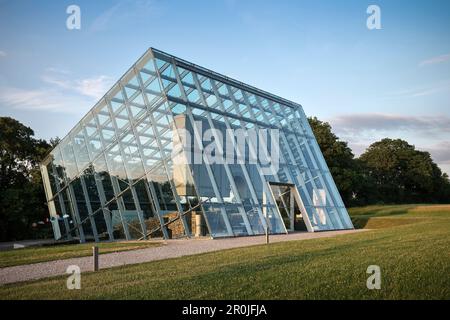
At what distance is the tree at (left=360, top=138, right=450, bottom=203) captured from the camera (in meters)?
75.3

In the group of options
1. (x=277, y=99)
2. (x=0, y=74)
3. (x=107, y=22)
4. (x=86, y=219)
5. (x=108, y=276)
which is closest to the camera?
(x=108, y=276)

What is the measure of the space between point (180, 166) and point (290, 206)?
9.93m

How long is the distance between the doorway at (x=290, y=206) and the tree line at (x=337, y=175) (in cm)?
2000

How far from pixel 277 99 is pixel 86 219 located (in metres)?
16.3

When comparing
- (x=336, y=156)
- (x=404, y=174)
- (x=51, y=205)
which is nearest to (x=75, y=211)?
(x=51, y=205)

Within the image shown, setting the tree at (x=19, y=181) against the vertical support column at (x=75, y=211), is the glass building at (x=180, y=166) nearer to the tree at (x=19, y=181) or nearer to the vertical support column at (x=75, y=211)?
the vertical support column at (x=75, y=211)

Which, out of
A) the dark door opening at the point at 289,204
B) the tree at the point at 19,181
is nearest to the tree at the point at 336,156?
the dark door opening at the point at 289,204
